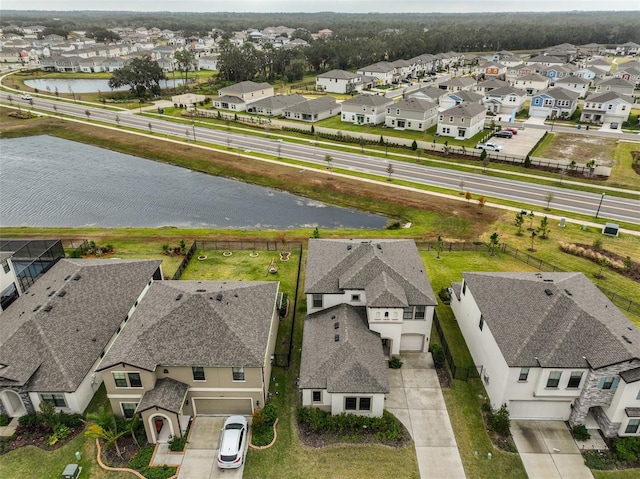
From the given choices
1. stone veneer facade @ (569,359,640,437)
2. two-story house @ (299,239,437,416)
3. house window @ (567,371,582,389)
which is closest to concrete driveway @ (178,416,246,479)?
two-story house @ (299,239,437,416)

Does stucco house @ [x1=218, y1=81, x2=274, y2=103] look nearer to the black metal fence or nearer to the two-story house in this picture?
the two-story house

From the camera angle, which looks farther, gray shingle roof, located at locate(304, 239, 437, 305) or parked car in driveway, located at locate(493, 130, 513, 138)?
parked car in driveway, located at locate(493, 130, 513, 138)

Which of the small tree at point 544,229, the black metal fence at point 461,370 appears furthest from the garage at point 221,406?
the small tree at point 544,229

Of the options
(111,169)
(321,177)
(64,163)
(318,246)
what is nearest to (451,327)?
(318,246)

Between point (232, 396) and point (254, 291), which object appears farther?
point (254, 291)

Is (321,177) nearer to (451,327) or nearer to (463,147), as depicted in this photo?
(463,147)

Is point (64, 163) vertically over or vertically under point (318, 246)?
under

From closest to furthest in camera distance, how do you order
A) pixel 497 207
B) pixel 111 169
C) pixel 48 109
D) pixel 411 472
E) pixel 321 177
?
pixel 411 472 < pixel 497 207 < pixel 321 177 < pixel 111 169 < pixel 48 109

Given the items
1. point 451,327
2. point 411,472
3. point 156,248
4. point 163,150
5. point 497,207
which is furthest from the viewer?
point 163,150
